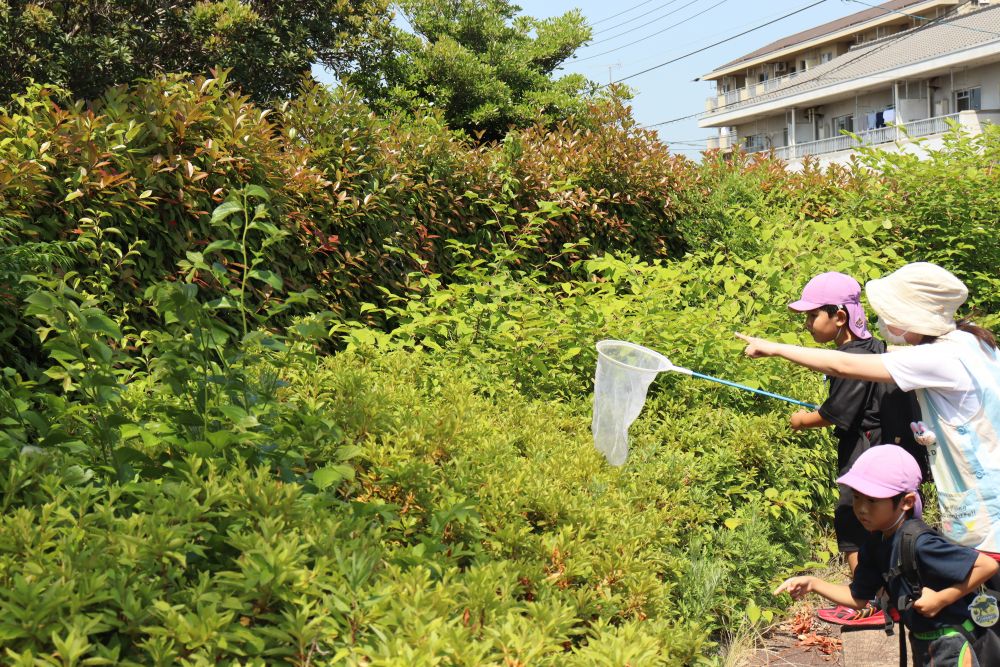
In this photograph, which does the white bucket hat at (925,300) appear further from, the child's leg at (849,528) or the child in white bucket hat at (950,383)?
the child's leg at (849,528)

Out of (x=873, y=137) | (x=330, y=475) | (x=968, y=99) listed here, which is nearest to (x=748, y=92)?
(x=873, y=137)

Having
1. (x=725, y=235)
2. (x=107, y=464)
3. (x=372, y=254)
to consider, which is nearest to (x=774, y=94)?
(x=725, y=235)

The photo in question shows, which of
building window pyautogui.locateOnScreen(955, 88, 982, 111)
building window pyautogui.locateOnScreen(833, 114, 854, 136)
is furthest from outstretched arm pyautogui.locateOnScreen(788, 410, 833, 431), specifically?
building window pyautogui.locateOnScreen(833, 114, 854, 136)

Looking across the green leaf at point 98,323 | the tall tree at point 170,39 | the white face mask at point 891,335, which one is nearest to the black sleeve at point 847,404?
the white face mask at point 891,335

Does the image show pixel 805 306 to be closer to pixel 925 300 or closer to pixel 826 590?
pixel 925 300

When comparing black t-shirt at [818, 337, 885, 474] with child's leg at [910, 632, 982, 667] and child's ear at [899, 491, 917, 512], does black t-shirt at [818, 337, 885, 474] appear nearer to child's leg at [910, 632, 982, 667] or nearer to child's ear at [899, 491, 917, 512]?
child's ear at [899, 491, 917, 512]

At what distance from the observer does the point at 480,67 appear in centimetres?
2052

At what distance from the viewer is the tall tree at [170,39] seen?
1313 cm

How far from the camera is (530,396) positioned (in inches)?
203

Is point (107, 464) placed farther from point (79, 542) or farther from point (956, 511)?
point (956, 511)

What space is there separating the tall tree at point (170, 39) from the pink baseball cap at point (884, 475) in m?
12.2

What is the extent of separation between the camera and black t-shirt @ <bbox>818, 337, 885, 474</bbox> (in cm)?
381

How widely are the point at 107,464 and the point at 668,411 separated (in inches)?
130

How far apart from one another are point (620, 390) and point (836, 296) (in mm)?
1066
